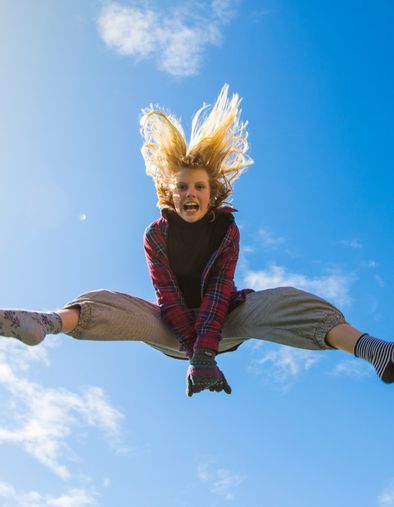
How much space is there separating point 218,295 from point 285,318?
2.42ft

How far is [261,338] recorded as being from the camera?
655cm

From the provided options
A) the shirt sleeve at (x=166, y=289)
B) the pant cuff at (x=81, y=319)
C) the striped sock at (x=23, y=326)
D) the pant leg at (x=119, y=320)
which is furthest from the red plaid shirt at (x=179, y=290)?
the striped sock at (x=23, y=326)

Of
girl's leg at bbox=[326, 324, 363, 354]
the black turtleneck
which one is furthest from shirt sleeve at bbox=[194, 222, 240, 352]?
girl's leg at bbox=[326, 324, 363, 354]

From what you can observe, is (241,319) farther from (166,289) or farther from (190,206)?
(190,206)

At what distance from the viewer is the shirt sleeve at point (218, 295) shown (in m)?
6.40

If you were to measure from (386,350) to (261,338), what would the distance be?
1.52m

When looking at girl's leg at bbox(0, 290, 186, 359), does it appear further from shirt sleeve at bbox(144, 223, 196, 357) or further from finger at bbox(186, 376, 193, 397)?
finger at bbox(186, 376, 193, 397)

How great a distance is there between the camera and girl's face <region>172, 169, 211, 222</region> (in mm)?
6715

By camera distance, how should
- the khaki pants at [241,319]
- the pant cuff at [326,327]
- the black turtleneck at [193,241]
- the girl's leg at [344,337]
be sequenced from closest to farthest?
the girl's leg at [344,337]
the pant cuff at [326,327]
the khaki pants at [241,319]
the black turtleneck at [193,241]

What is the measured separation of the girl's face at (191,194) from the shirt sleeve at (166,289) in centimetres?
35

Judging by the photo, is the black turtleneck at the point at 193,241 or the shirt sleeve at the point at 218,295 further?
the black turtleneck at the point at 193,241

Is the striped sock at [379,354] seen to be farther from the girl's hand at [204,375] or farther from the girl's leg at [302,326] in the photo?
the girl's hand at [204,375]

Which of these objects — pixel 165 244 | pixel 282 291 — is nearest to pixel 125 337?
pixel 165 244

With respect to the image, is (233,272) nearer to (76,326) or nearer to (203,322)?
(203,322)
